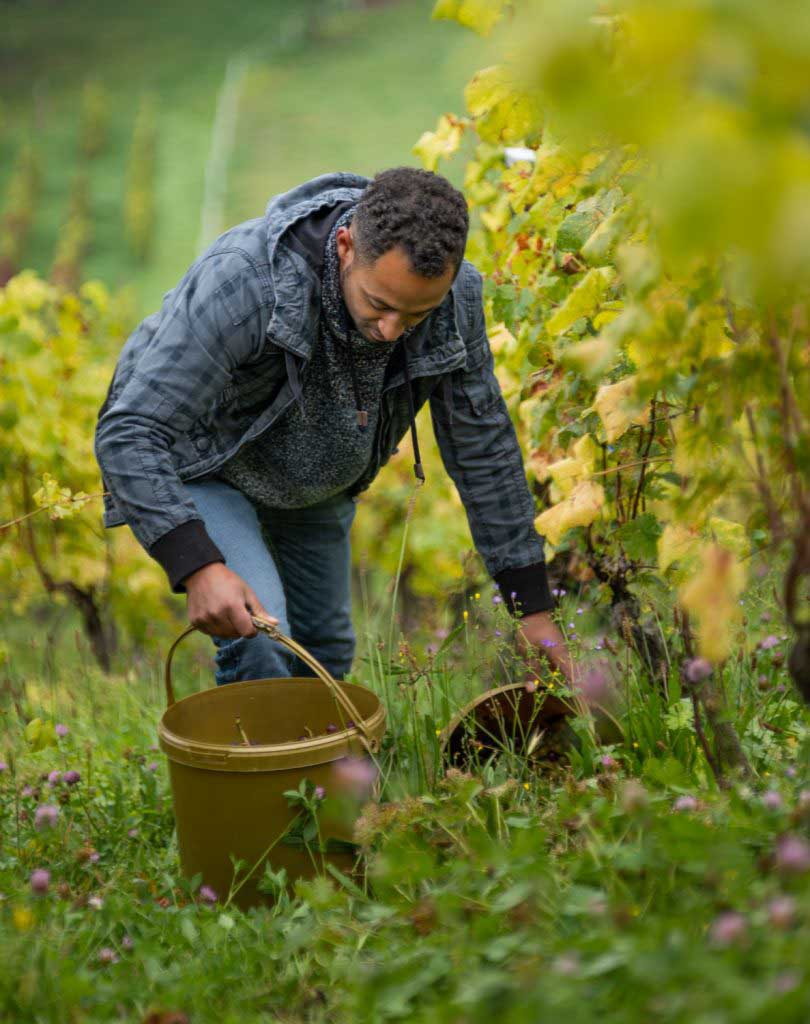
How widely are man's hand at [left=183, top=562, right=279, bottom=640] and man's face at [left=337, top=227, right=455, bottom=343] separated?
59cm

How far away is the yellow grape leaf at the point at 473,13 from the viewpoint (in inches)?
94.4

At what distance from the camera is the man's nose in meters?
2.17

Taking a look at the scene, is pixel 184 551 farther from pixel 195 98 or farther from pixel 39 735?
pixel 195 98

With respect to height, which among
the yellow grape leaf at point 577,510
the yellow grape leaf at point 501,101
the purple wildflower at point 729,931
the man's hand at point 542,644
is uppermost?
the yellow grape leaf at point 501,101

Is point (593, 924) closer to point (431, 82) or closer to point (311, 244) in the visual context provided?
point (311, 244)

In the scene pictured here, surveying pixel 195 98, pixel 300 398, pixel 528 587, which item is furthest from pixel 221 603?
pixel 195 98

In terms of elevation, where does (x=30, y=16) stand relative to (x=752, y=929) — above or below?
above

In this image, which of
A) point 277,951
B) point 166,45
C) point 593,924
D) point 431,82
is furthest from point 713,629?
point 166,45

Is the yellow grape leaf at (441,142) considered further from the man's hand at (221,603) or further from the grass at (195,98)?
the grass at (195,98)

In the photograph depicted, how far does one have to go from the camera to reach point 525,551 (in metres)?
2.51

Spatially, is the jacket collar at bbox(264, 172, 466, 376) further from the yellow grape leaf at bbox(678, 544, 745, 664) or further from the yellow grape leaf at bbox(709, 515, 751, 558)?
the yellow grape leaf at bbox(678, 544, 745, 664)

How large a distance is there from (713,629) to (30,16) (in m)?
13.4

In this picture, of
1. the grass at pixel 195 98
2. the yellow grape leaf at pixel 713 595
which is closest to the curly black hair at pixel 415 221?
the yellow grape leaf at pixel 713 595

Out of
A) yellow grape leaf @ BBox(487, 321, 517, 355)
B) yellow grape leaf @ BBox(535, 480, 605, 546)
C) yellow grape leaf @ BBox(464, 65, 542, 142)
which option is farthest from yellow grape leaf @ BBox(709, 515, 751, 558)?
yellow grape leaf @ BBox(487, 321, 517, 355)
